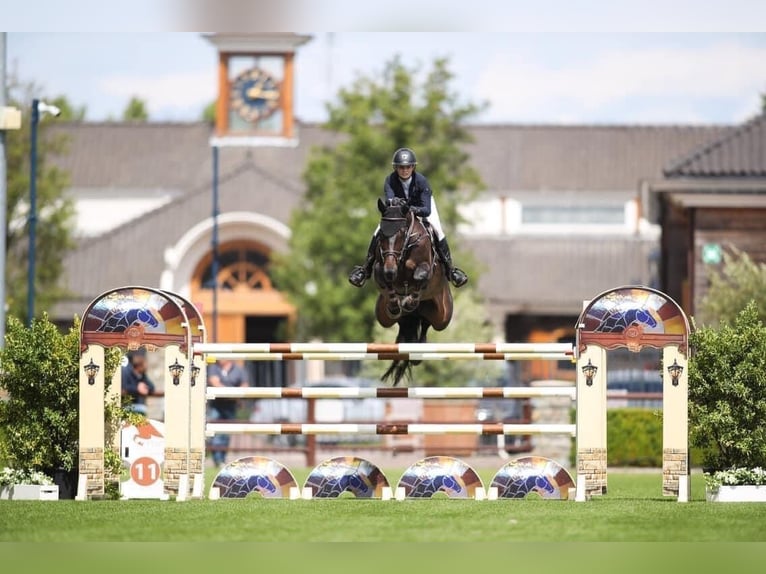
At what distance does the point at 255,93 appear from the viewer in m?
57.9

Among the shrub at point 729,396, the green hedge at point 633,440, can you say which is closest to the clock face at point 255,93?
the green hedge at point 633,440

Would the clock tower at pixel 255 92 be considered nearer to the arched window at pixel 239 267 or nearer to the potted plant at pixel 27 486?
the arched window at pixel 239 267

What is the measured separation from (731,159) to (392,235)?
69.1 feet

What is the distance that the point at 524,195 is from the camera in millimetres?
58969

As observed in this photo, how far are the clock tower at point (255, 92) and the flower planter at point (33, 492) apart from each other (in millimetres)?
42929

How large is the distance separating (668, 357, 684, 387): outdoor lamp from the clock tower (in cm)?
4362

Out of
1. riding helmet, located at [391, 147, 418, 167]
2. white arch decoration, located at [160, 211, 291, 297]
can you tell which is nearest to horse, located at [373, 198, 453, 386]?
riding helmet, located at [391, 147, 418, 167]

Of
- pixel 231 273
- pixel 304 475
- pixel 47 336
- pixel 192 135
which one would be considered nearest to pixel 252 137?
pixel 192 135

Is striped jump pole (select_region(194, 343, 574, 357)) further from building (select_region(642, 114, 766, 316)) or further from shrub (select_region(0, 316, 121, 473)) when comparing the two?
building (select_region(642, 114, 766, 316))

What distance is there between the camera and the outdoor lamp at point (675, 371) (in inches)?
490

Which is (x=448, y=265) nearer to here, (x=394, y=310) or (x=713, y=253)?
(x=394, y=310)

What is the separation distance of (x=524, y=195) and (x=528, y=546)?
50.3 meters

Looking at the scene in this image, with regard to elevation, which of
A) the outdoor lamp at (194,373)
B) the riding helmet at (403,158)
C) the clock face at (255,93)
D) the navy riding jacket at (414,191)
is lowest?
the outdoor lamp at (194,373)

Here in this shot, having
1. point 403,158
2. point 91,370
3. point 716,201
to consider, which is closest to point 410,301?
point 403,158
